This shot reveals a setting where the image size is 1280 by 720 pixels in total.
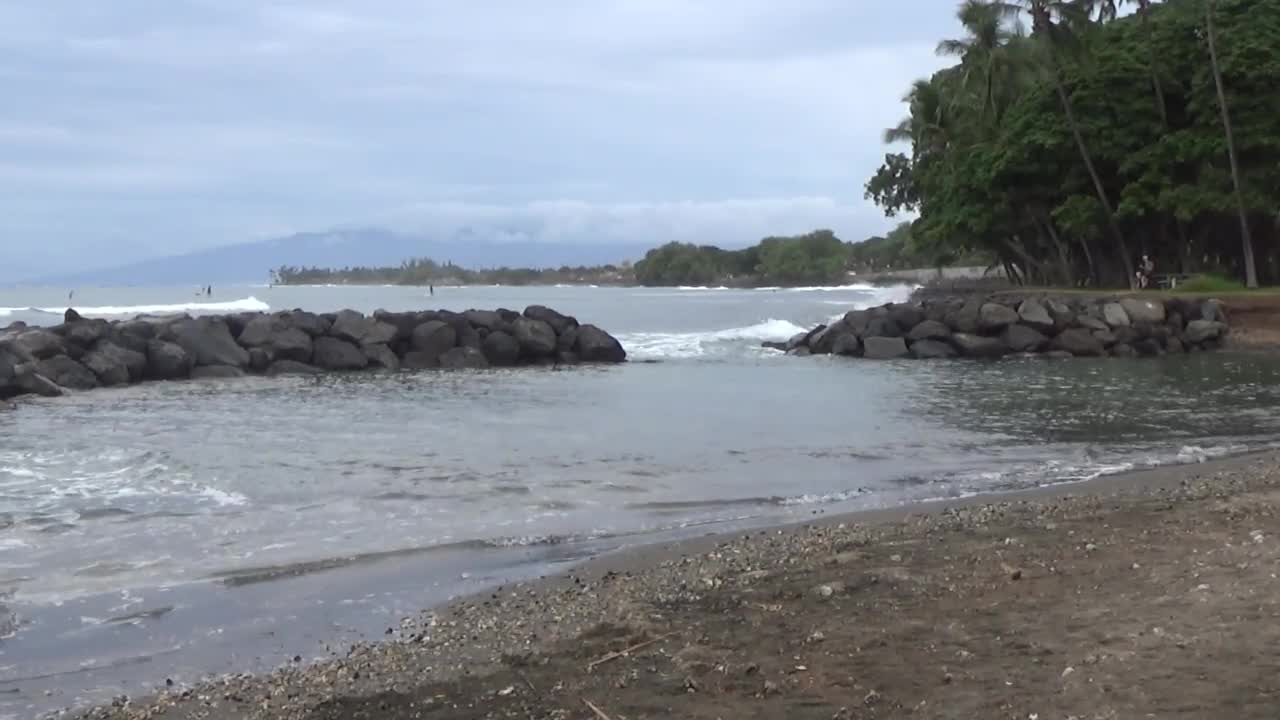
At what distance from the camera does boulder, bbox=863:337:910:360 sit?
115 ft

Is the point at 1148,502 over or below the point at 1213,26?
below

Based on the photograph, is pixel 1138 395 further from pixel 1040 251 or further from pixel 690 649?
pixel 1040 251

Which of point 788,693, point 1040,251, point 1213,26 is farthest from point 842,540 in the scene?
point 1040,251

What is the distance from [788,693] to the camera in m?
5.27

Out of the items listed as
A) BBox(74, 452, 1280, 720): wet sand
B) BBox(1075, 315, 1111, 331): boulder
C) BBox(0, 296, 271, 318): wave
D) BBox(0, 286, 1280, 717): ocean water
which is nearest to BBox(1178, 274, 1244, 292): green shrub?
BBox(1075, 315, 1111, 331): boulder

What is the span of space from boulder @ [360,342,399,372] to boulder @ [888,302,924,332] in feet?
48.5

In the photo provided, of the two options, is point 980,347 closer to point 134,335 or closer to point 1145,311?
point 1145,311

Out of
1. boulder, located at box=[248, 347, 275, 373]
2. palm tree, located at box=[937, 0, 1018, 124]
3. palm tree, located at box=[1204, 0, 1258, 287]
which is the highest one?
palm tree, located at box=[937, 0, 1018, 124]

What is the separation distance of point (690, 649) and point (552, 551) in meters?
3.83

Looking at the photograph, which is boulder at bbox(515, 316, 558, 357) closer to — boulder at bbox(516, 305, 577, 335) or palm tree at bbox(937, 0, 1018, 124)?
boulder at bbox(516, 305, 577, 335)

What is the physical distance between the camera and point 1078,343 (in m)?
33.9

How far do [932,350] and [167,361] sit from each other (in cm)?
1991

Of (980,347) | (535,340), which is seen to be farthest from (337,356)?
(980,347)

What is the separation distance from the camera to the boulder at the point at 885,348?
35031 mm
